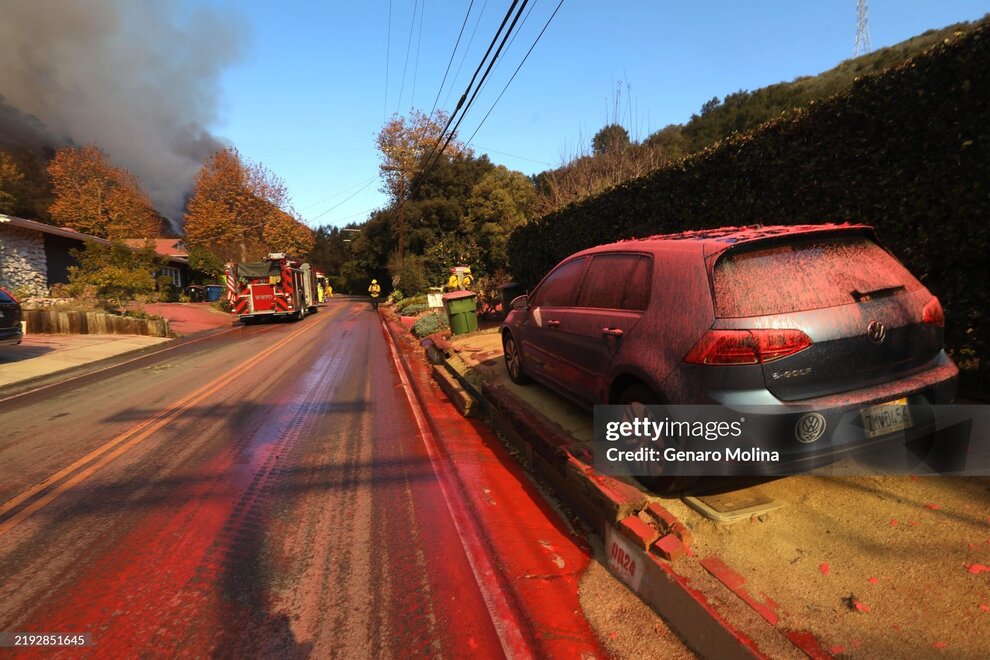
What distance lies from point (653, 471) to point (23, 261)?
26.5m

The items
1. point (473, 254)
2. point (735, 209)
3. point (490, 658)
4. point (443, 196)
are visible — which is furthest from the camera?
point (443, 196)

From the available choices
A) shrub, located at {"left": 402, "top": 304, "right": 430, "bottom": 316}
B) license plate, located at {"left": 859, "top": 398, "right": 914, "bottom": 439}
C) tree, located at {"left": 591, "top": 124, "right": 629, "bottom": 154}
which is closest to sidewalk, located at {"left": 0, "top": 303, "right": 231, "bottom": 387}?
shrub, located at {"left": 402, "top": 304, "right": 430, "bottom": 316}

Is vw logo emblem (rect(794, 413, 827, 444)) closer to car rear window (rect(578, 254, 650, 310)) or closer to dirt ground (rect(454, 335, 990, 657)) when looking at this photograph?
dirt ground (rect(454, 335, 990, 657))

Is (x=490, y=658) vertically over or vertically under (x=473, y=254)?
under

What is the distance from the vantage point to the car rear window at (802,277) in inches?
105

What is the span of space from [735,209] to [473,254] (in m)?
28.5

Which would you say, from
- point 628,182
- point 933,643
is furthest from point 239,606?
point 628,182

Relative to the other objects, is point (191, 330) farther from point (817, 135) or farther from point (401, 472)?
point (817, 135)

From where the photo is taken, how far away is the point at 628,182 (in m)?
8.34

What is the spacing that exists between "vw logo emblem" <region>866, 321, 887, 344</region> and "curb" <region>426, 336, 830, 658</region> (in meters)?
1.39

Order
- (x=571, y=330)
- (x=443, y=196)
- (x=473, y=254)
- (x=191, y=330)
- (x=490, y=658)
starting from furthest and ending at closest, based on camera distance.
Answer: (x=443, y=196) < (x=473, y=254) < (x=191, y=330) < (x=571, y=330) < (x=490, y=658)

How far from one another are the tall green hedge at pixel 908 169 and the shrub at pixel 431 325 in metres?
9.80

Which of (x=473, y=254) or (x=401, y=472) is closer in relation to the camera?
(x=401, y=472)

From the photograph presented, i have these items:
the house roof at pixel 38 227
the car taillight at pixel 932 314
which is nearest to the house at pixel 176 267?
the house roof at pixel 38 227
